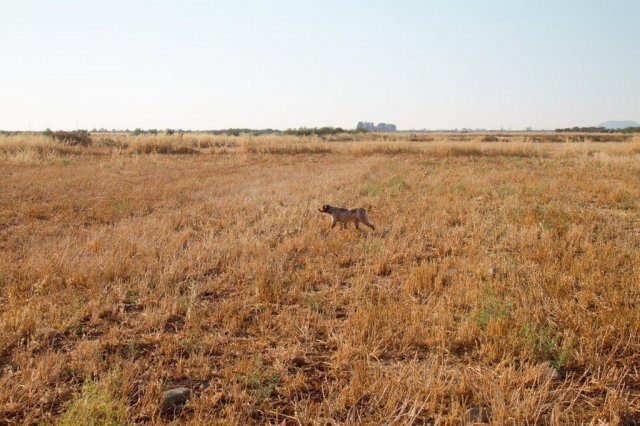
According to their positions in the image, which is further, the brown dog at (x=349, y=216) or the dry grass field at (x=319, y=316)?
the brown dog at (x=349, y=216)

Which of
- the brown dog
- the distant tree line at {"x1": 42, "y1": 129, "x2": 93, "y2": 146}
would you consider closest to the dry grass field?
the brown dog

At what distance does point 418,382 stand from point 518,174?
15.7m

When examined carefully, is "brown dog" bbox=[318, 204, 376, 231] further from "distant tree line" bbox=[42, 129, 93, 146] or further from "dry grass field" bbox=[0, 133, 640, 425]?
"distant tree line" bbox=[42, 129, 93, 146]

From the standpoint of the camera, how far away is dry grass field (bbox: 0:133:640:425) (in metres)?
2.93

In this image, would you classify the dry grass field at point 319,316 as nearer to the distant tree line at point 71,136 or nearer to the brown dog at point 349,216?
the brown dog at point 349,216

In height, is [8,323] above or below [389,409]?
above

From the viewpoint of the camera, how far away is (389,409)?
9.45 ft

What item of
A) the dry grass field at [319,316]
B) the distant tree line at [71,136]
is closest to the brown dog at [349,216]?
the dry grass field at [319,316]

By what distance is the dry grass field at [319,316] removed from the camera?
2934mm

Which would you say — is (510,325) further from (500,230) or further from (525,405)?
(500,230)

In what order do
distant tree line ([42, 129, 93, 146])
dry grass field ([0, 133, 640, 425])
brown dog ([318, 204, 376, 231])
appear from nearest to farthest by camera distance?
dry grass field ([0, 133, 640, 425]) → brown dog ([318, 204, 376, 231]) → distant tree line ([42, 129, 93, 146])

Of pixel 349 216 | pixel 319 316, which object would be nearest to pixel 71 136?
pixel 349 216

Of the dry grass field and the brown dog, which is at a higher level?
the brown dog

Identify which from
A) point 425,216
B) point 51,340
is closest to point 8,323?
point 51,340
